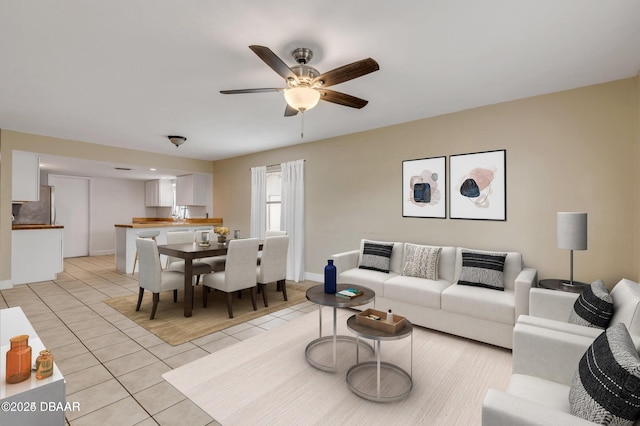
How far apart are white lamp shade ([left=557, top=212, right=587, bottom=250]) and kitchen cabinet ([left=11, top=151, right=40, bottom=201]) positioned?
7.42m

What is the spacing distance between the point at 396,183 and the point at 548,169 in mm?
1757

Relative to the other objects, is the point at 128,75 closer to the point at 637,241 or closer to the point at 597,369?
the point at 597,369

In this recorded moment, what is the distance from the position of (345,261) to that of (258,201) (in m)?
2.94

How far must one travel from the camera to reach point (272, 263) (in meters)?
4.13

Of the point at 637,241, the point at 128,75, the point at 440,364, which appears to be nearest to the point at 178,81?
the point at 128,75

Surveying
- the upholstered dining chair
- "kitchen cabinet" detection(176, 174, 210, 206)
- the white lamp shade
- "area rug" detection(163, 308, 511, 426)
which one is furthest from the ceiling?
"kitchen cabinet" detection(176, 174, 210, 206)

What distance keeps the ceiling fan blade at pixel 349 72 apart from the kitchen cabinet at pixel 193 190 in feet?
19.1

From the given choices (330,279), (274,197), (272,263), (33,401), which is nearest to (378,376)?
(330,279)

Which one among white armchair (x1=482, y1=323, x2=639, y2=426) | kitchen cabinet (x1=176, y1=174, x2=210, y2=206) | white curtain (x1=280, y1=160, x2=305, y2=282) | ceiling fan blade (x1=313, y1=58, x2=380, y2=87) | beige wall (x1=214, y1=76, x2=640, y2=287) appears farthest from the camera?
kitchen cabinet (x1=176, y1=174, x2=210, y2=206)

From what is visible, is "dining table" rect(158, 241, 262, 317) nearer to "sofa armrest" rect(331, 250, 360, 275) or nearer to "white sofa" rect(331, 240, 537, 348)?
"sofa armrest" rect(331, 250, 360, 275)

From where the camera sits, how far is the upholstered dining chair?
345 centimetres

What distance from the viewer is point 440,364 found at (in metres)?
2.57

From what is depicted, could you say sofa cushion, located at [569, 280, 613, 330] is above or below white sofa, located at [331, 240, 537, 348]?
above

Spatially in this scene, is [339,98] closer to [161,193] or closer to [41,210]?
[161,193]
